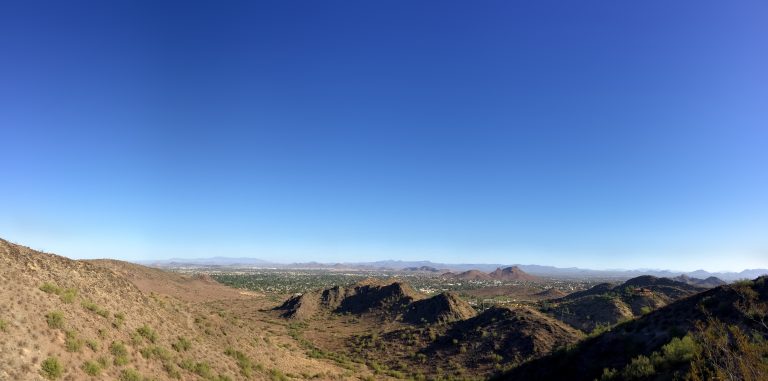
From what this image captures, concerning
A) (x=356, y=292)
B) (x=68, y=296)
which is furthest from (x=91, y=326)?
(x=356, y=292)

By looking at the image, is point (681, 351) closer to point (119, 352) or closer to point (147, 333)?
point (119, 352)

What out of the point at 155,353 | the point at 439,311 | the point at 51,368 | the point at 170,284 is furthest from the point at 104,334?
the point at 170,284

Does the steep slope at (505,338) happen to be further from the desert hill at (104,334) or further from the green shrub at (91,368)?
the green shrub at (91,368)

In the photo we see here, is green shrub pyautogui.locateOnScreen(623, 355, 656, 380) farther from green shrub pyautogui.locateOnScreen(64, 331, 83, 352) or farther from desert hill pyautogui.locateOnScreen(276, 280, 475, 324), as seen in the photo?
desert hill pyautogui.locateOnScreen(276, 280, 475, 324)

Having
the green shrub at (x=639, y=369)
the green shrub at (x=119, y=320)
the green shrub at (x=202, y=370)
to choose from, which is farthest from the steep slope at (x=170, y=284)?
the green shrub at (x=639, y=369)

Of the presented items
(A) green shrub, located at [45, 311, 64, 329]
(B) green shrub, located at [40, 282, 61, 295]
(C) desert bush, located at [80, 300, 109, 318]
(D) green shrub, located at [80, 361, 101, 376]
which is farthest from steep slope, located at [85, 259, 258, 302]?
(D) green shrub, located at [80, 361, 101, 376]
